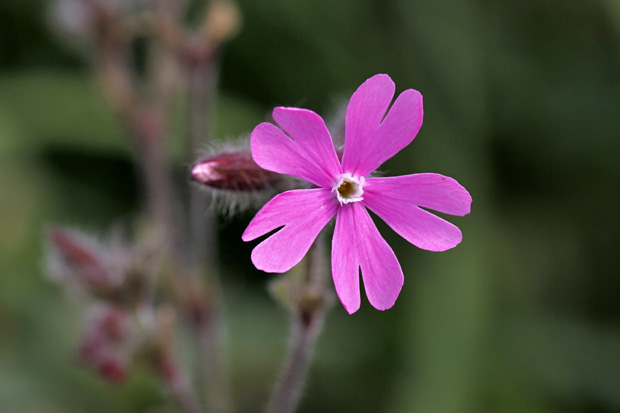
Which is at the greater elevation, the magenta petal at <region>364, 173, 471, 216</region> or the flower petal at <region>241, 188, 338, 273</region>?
the magenta petal at <region>364, 173, 471, 216</region>

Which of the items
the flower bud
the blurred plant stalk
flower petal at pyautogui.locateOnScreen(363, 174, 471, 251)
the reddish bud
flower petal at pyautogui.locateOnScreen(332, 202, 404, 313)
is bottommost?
the reddish bud

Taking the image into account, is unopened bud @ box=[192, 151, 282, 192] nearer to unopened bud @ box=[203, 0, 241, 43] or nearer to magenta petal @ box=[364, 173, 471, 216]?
magenta petal @ box=[364, 173, 471, 216]

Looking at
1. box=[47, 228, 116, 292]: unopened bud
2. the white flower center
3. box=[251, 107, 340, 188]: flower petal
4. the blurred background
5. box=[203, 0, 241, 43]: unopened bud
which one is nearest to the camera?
box=[251, 107, 340, 188]: flower petal

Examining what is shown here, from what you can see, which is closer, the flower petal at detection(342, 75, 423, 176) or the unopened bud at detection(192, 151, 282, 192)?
the flower petal at detection(342, 75, 423, 176)

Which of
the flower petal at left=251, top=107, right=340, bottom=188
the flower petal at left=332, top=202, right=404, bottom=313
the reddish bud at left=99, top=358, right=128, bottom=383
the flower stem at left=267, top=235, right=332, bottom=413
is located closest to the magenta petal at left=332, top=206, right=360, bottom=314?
the flower petal at left=332, top=202, right=404, bottom=313

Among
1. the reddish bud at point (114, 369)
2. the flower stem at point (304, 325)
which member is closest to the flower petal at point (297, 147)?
the flower stem at point (304, 325)

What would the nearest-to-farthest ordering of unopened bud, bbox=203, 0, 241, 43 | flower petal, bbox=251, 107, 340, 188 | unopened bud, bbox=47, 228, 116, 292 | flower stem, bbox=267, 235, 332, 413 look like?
flower petal, bbox=251, 107, 340, 188 → flower stem, bbox=267, 235, 332, 413 → unopened bud, bbox=47, 228, 116, 292 → unopened bud, bbox=203, 0, 241, 43

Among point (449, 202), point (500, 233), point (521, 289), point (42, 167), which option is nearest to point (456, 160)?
point (500, 233)

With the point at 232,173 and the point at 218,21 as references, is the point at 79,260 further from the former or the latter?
the point at 218,21
